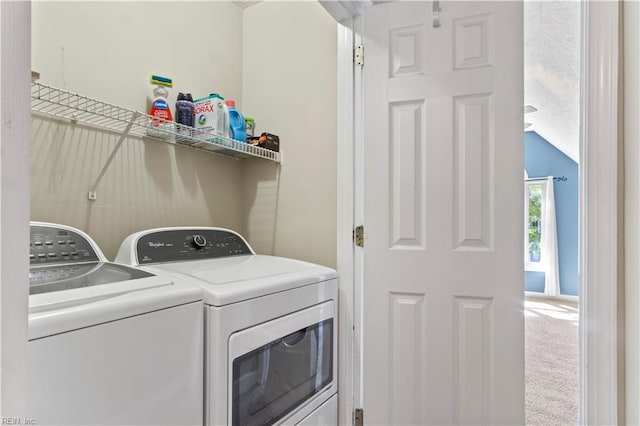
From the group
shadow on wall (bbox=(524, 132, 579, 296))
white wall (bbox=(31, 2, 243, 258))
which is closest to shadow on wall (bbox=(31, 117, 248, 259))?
white wall (bbox=(31, 2, 243, 258))

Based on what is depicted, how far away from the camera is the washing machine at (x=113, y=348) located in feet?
2.06

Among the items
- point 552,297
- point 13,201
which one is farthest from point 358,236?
point 552,297

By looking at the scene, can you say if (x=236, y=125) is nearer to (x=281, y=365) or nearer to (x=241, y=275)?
(x=241, y=275)

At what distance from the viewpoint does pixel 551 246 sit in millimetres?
5398

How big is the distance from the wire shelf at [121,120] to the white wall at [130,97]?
0.15 ft

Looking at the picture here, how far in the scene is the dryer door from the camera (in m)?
1.03

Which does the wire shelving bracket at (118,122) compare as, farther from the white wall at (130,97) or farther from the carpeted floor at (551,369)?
the carpeted floor at (551,369)

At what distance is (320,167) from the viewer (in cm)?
179

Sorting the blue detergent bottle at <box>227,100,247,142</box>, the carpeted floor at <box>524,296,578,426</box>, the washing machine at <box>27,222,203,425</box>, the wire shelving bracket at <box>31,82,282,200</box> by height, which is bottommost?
the carpeted floor at <box>524,296,578,426</box>

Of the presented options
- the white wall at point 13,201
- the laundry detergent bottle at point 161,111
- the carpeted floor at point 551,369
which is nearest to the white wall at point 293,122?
the laundry detergent bottle at point 161,111

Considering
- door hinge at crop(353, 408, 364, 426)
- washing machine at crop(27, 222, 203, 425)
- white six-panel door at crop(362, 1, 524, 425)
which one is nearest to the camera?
washing machine at crop(27, 222, 203, 425)

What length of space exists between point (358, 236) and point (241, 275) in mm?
654

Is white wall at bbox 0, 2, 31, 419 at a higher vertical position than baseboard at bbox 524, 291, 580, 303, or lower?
higher

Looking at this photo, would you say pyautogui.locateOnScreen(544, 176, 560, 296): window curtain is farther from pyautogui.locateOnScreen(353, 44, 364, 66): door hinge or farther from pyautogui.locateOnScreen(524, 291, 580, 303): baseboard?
pyautogui.locateOnScreen(353, 44, 364, 66): door hinge
